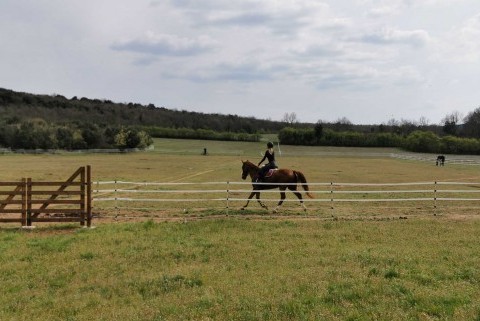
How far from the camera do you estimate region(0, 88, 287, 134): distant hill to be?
6033 inches

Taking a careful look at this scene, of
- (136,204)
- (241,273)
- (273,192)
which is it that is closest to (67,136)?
(273,192)

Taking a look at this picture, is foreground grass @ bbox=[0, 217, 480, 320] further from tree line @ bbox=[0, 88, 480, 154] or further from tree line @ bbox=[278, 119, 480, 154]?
tree line @ bbox=[278, 119, 480, 154]

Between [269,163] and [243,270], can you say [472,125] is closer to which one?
[269,163]

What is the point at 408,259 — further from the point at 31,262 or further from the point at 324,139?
the point at 324,139

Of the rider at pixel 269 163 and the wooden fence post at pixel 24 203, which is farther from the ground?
the rider at pixel 269 163

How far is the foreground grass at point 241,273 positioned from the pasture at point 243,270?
0.07ft

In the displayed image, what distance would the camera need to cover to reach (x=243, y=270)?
8562mm

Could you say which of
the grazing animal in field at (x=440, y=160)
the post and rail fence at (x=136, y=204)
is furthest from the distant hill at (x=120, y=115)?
the post and rail fence at (x=136, y=204)

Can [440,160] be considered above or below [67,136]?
below

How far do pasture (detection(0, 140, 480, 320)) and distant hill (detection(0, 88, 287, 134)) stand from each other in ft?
447

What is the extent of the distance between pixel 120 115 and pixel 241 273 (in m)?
167

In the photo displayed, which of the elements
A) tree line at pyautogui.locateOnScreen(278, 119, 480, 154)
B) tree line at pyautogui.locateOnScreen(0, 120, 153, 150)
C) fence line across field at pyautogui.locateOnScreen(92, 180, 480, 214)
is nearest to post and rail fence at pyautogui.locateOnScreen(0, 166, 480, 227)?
fence line across field at pyautogui.locateOnScreen(92, 180, 480, 214)

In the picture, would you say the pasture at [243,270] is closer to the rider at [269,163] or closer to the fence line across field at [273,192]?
the fence line across field at [273,192]

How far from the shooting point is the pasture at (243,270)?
6.23 m
